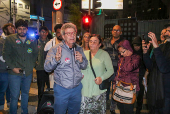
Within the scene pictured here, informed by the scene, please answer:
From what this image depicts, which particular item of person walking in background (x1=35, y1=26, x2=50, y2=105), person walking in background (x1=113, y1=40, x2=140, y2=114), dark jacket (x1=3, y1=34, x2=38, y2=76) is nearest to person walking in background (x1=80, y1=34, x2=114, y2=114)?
person walking in background (x1=113, y1=40, x2=140, y2=114)

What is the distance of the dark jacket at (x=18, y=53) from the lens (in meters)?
3.28

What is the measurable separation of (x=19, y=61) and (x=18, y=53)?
0.18 m

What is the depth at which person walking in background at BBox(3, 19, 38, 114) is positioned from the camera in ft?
10.8

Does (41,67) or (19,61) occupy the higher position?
(19,61)

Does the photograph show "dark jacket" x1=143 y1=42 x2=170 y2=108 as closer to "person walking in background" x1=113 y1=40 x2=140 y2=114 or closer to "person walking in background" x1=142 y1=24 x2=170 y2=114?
"person walking in background" x1=142 y1=24 x2=170 y2=114

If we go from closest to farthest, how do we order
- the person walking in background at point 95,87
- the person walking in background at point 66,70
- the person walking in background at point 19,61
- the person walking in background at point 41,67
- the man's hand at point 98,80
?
1. the person walking in background at point 66,70
2. the man's hand at point 98,80
3. the person walking in background at point 95,87
4. the person walking in background at point 19,61
5. the person walking in background at point 41,67

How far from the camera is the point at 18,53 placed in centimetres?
334

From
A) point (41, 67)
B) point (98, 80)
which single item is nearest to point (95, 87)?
point (98, 80)

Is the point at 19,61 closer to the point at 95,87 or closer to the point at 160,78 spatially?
the point at 95,87

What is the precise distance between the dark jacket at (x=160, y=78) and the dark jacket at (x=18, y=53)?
8.65 ft

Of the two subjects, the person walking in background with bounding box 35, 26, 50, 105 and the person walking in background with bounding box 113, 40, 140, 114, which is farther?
the person walking in background with bounding box 35, 26, 50, 105

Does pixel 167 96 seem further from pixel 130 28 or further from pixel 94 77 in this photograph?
pixel 130 28

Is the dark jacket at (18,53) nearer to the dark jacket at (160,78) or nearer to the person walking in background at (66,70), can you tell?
the person walking in background at (66,70)

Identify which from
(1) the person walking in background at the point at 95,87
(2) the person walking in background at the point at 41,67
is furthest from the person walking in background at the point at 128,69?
(2) the person walking in background at the point at 41,67
